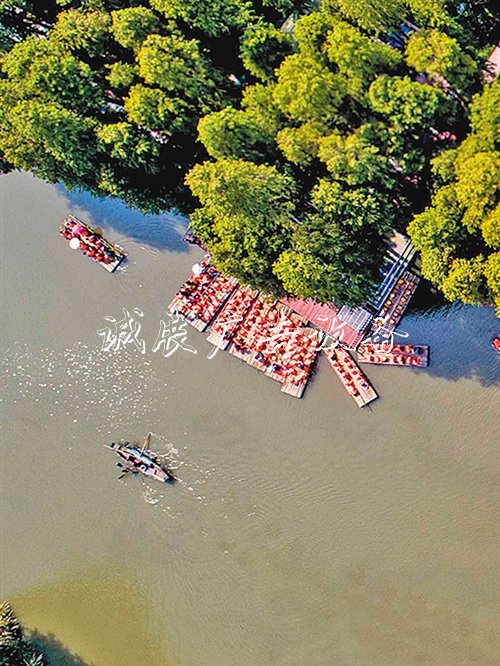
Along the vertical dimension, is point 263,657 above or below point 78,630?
above

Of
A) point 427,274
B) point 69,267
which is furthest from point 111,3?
point 427,274

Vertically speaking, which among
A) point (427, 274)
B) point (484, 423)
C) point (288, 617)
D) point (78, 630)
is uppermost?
point (427, 274)

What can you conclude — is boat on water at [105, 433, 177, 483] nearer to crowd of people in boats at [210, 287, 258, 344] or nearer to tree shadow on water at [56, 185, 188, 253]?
crowd of people in boats at [210, 287, 258, 344]

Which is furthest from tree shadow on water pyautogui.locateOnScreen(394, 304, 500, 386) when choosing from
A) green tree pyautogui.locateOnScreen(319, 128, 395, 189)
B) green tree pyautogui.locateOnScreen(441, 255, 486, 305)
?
green tree pyautogui.locateOnScreen(319, 128, 395, 189)

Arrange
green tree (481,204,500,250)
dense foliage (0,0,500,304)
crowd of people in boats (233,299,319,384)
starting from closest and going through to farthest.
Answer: green tree (481,204,500,250)
dense foliage (0,0,500,304)
crowd of people in boats (233,299,319,384)

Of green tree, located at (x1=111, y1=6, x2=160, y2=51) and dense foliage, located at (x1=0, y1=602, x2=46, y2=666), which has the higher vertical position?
green tree, located at (x1=111, y1=6, x2=160, y2=51)

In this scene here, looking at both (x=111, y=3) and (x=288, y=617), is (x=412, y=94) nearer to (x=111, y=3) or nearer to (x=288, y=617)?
(x=111, y=3)
